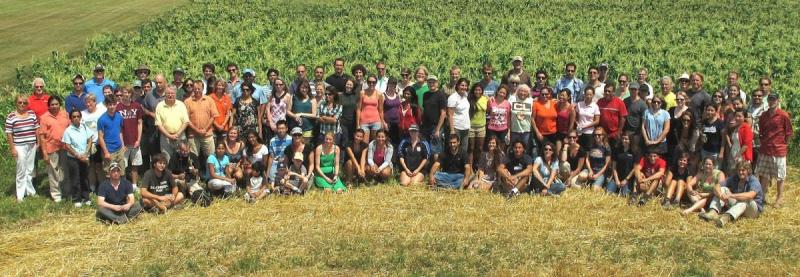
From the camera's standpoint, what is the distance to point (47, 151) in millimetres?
12156

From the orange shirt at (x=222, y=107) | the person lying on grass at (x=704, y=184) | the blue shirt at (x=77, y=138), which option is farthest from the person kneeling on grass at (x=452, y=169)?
the blue shirt at (x=77, y=138)

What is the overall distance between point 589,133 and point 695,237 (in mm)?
3253

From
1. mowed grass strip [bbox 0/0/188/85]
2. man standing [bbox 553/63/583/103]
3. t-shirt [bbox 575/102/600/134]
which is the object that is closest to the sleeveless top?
t-shirt [bbox 575/102/600/134]

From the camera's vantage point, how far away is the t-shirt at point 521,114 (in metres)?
12.9

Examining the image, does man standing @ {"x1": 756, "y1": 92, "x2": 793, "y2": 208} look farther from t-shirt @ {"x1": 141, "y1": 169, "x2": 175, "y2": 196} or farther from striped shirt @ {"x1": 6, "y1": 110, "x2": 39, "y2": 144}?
striped shirt @ {"x1": 6, "y1": 110, "x2": 39, "y2": 144}

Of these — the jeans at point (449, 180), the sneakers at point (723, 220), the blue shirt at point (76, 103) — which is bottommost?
the sneakers at point (723, 220)

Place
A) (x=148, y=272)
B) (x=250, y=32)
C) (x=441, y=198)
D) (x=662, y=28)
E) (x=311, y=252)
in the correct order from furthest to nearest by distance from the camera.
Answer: (x=662, y=28)
(x=250, y=32)
(x=441, y=198)
(x=311, y=252)
(x=148, y=272)

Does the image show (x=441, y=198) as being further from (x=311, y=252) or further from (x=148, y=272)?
(x=148, y=272)

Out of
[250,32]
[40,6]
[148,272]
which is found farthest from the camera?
[40,6]

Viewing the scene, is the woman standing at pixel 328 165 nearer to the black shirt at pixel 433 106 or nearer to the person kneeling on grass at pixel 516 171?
the black shirt at pixel 433 106

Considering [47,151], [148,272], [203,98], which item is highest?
[203,98]

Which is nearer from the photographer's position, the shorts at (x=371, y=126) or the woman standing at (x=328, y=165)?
the woman standing at (x=328, y=165)

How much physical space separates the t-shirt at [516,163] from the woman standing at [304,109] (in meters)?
3.40

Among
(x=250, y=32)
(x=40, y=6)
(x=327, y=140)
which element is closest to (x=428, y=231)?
(x=327, y=140)
